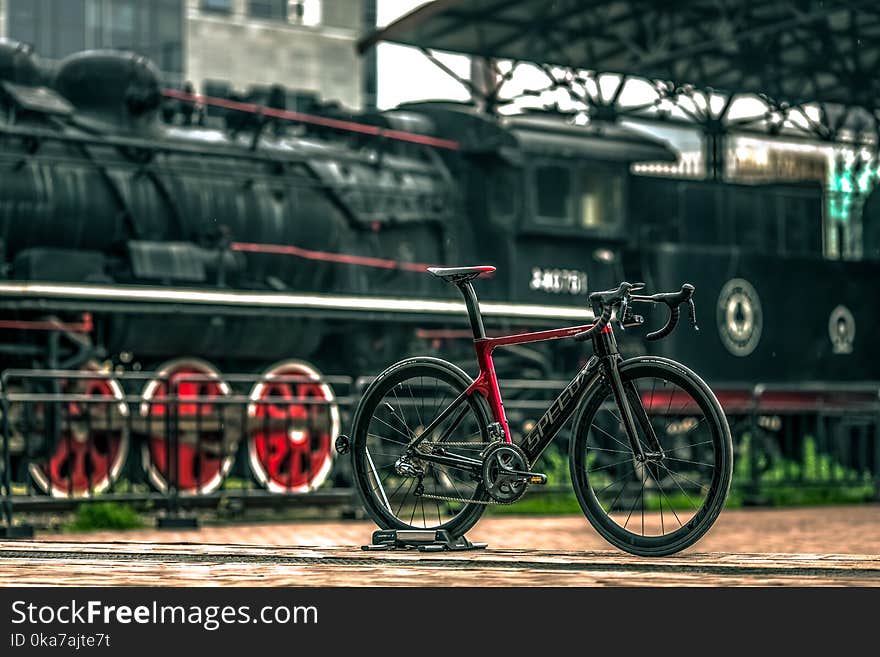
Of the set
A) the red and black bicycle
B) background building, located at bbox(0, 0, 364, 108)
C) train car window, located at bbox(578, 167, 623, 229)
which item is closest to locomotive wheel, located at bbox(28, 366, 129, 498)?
train car window, located at bbox(578, 167, 623, 229)

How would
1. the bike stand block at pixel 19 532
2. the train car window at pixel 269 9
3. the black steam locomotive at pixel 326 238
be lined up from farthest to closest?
the train car window at pixel 269 9
the black steam locomotive at pixel 326 238
the bike stand block at pixel 19 532

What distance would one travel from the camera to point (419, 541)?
385 centimetres

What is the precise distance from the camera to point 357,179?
13617mm

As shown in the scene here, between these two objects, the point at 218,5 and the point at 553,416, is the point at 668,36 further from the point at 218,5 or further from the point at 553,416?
the point at 218,5

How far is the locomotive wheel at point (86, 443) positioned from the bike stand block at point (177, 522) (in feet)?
2.71

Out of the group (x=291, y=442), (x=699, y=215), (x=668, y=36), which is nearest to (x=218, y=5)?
(x=668, y=36)

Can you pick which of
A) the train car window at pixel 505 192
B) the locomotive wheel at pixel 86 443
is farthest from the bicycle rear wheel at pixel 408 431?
the train car window at pixel 505 192

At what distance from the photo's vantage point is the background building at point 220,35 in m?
41.6

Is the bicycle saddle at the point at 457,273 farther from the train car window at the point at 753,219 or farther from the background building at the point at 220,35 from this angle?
the background building at the point at 220,35

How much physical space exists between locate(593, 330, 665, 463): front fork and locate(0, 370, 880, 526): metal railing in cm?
609

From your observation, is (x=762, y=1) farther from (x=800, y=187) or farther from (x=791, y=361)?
(x=791, y=361)

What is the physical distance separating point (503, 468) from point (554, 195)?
10.4 metres

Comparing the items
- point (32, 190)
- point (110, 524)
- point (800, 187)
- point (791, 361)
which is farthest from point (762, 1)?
point (110, 524)
